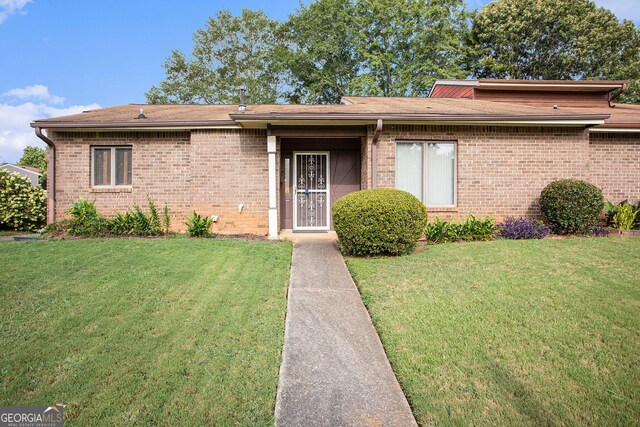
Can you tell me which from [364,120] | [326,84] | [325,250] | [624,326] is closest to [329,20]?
[326,84]

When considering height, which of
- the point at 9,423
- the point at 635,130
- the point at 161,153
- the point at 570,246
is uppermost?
the point at 635,130

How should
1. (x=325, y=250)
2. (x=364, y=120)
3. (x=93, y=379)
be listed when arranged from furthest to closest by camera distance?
(x=364, y=120) → (x=325, y=250) → (x=93, y=379)

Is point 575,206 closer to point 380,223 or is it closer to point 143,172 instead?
point 380,223

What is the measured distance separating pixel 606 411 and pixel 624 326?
159cm

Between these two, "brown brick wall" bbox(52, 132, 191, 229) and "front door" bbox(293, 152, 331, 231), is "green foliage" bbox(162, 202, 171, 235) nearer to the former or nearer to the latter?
"brown brick wall" bbox(52, 132, 191, 229)

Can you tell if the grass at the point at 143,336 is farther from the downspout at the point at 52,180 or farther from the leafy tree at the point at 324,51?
the leafy tree at the point at 324,51

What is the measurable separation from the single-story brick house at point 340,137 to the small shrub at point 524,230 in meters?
0.71

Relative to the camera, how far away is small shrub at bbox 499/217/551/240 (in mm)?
8172

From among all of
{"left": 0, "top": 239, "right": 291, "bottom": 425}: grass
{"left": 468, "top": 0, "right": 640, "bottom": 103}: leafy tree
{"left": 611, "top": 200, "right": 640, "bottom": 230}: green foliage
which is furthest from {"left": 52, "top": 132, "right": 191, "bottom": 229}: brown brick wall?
{"left": 468, "top": 0, "right": 640, "bottom": 103}: leafy tree

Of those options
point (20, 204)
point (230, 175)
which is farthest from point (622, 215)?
point (20, 204)

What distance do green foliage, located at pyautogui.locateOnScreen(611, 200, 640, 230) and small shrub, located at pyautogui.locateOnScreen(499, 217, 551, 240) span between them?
1813 millimetres

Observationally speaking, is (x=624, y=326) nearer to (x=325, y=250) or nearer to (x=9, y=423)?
(x=325, y=250)

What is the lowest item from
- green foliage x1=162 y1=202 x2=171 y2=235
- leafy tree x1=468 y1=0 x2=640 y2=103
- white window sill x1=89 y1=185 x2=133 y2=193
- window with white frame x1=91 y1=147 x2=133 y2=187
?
green foliage x1=162 y1=202 x2=171 y2=235

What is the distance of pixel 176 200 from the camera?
9.54 m
